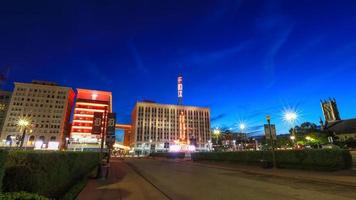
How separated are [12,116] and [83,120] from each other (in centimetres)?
4091

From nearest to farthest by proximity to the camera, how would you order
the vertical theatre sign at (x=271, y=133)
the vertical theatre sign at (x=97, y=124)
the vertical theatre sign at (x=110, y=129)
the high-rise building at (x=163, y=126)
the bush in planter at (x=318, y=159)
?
the vertical theatre sign at (x=97, y=124)
the bush in planter at (x=318, y=159)
the vertical theatre sign at (x=110, y=129)
the vertical theatre sign at (x=271, y=133)
the high-rise building at (x=163, y=126)

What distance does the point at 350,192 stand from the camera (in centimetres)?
965

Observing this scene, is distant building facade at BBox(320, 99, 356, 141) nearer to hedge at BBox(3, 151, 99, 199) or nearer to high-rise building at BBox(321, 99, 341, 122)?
high-rise building at BBox(321, 99, 341, 122)

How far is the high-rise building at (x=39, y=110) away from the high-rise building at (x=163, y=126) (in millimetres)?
49037

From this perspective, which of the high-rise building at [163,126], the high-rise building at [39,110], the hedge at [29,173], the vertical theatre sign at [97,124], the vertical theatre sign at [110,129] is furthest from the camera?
the high-rise building at [163,126]

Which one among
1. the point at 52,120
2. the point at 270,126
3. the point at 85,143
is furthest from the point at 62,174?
the point at 52,120

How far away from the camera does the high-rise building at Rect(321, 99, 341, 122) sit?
109938 millimetres

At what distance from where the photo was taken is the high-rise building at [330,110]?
110m

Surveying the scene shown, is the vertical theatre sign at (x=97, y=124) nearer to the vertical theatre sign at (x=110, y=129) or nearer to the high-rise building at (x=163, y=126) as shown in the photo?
the vertical theatre sign at (x=110, y=129)

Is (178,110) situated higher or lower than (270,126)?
higher

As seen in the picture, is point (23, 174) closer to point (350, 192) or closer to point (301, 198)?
point (301, 198)

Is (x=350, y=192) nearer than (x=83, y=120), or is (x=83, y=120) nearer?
(x=350, y=192)

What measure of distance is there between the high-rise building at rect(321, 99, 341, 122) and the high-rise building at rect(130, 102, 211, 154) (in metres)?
78.2

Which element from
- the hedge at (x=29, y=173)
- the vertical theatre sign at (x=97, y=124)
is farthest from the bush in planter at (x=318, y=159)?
the hedge at (x=29, y=173)
